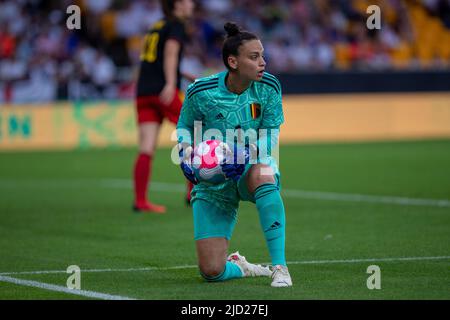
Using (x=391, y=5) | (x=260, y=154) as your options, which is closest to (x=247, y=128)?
(x=260, y=154)

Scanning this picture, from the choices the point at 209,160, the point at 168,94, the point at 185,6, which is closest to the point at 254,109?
the point at 209,160

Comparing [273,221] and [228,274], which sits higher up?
[273,221]

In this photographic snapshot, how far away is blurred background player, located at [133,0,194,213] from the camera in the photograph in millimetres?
11070

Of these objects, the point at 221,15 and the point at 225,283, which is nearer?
the point at 225,283

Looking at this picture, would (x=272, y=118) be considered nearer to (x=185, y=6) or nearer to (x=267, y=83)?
(x=267, y=83)

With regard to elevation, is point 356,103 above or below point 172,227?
above

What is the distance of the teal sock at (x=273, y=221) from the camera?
6.39 meters

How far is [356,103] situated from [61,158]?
7.25 m

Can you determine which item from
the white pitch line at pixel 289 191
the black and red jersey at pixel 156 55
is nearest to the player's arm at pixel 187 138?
the black and red jersey at pixel 156 55

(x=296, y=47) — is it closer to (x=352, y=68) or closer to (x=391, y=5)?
(x=352, y=68)

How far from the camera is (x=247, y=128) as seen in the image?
271 inches

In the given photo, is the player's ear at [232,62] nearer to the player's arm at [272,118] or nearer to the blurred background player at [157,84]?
the player's arm at [272,118]

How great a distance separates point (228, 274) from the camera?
6.80 meters

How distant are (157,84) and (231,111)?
4551mm
